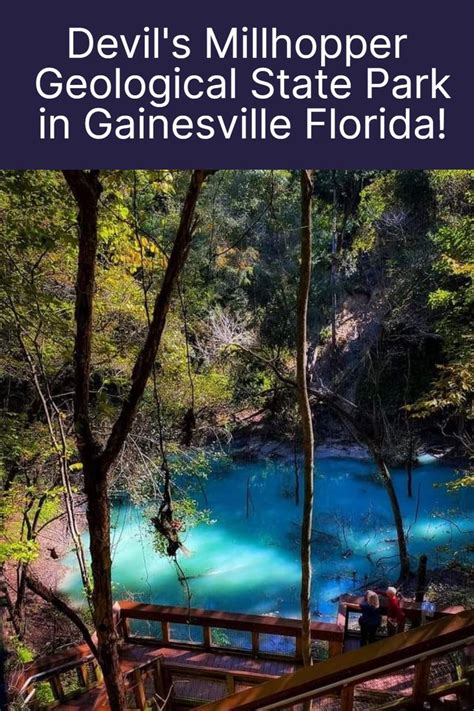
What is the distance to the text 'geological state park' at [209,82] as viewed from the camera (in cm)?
194

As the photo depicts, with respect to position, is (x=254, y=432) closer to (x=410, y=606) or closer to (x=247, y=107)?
(x=410, y=606)

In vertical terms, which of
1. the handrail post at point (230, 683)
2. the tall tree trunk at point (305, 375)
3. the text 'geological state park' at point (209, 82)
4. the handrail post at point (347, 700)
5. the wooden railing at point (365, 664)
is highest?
the text 'geological state park' at point (209, 82)

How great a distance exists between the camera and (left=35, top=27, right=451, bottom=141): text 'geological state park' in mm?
1942

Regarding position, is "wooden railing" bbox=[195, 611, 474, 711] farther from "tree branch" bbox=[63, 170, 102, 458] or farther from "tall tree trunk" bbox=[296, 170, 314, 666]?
"tree branch" bbox=[63, 170, 102, 458]

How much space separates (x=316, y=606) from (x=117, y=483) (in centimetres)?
392

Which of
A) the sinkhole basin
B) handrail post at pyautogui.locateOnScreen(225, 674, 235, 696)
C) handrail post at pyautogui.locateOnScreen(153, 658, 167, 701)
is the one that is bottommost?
the sinkhole basin

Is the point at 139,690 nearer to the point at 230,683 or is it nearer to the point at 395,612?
the point at 230,683

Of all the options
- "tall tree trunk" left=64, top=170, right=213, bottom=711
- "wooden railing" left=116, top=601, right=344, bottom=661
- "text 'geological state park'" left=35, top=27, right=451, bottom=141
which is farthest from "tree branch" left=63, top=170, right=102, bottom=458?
"wooden railing" left=116, top=601, right=344, bottom=661

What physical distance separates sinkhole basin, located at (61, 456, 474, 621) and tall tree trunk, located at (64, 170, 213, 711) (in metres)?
5.49

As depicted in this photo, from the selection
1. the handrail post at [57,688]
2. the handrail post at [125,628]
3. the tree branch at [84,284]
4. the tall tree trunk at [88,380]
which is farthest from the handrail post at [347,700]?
the handrail post at [125,628]

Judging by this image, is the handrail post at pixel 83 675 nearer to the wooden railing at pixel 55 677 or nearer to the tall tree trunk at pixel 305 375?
the wooden railing at pixel 55 677

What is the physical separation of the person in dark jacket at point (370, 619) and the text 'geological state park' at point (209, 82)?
4014 mm

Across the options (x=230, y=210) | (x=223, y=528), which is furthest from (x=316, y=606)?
(x=230, y=210)

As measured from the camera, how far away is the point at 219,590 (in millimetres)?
9031
